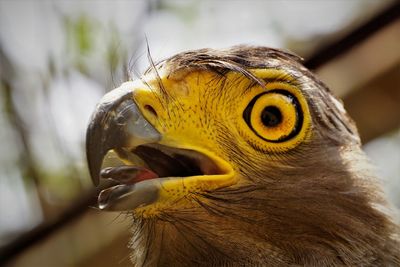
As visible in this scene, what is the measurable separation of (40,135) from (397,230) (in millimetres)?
2232

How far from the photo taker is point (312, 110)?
10.7 ft

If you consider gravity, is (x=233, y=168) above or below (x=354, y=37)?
below

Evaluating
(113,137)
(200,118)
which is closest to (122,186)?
(113,137)

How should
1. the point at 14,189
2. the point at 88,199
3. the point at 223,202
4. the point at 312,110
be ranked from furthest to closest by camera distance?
the point at 14,189 < the point at 88,199 < the point at 312,110 < the point at 223,202

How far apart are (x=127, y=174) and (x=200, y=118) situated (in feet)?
1.21

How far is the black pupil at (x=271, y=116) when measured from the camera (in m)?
3.14

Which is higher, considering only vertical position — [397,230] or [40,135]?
[40,135]

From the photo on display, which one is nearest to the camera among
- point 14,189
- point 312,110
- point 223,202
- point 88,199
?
point 223,202

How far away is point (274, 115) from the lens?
3.15 meters

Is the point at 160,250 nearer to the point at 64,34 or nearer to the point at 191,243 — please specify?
the point at 191,243

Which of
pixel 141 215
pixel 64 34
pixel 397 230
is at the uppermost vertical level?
pixel 64 34

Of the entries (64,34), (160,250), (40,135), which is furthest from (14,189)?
(160,250)

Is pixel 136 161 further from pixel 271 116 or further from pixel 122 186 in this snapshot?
pixel 271 116

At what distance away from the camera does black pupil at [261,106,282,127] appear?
10.3 feet
